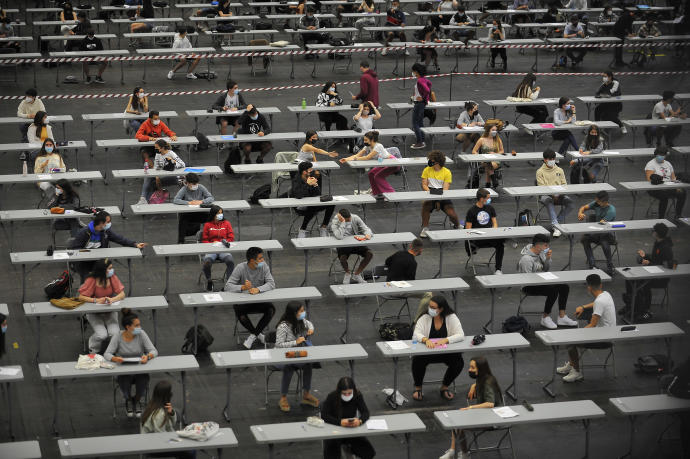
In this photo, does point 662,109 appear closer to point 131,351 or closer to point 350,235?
point 350,235

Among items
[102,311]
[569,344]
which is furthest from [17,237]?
[569,344]

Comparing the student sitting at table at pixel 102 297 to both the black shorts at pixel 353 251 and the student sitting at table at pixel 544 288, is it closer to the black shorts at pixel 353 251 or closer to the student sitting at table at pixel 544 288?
the black shorts at pixel 353 251

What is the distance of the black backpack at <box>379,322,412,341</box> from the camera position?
46.4 feet

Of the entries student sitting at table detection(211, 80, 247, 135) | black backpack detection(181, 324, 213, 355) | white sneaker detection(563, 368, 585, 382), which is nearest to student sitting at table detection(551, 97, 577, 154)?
student sitting at table detection(211, 80, 247, 135)

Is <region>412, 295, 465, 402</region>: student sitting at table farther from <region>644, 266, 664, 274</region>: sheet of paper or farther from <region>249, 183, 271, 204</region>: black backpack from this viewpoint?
<region>249, 183, 271, 204</region>: black backpack

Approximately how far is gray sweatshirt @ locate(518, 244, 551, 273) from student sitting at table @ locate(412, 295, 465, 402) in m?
2.26

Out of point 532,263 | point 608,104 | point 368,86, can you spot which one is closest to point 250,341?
point 532,263

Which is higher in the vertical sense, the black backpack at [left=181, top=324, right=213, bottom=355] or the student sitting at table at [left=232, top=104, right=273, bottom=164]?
the student sitting at table at [left=232, top=104, right=273, bottom=164]

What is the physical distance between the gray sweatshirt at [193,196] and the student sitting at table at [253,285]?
9.97 feet

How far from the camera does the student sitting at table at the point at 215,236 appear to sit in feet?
51.4

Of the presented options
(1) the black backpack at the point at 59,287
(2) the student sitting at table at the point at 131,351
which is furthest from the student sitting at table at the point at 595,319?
(1) the black backpack at the point at 59,287

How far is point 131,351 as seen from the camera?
12.4 m

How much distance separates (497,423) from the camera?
11.4m

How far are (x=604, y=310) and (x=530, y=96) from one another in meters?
9.67
